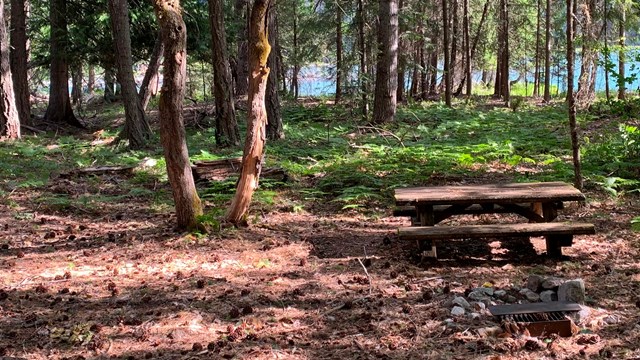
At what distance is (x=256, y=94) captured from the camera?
700 cm

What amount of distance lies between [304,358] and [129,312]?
173 cm

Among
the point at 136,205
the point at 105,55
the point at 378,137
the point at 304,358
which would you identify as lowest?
the point at 304,358

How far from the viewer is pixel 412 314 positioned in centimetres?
475

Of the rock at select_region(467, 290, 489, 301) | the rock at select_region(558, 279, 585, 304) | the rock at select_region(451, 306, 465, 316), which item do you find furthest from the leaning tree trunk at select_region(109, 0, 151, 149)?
the rock at select_region(558, 279, 585, 304)

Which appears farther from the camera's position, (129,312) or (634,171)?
(634,171)

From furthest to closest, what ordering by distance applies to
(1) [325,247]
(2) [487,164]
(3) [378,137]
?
(3) [378,137]
(2) [487,164]
(1) [325,247]

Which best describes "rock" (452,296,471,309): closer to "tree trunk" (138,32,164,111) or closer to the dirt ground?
the dirt ground

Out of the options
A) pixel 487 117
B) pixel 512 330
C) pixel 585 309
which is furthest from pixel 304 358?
pixel 487 117

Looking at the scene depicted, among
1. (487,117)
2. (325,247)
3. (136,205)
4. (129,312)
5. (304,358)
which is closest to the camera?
(304,358)

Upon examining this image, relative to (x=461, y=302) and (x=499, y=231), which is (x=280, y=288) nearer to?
(x=461, y=302)

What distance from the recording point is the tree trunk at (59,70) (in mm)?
18500

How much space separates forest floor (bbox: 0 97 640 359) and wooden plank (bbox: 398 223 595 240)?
0.35m

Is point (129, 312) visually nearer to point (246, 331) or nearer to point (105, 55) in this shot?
point (246, 331)

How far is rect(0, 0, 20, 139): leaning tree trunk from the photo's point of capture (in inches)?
569
